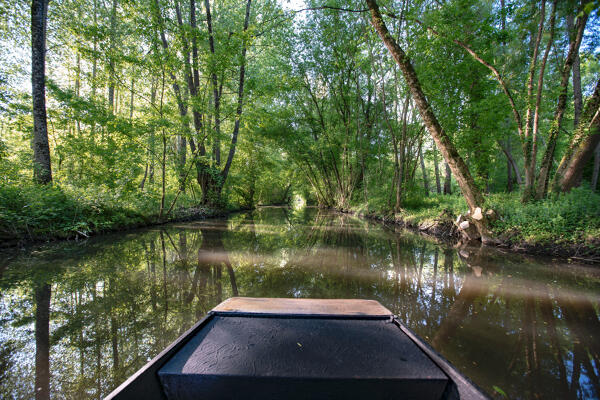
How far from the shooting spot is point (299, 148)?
64.6 ft

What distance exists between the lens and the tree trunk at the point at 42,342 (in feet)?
4.86

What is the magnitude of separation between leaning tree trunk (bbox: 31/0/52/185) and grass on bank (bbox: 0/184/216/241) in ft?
2.61

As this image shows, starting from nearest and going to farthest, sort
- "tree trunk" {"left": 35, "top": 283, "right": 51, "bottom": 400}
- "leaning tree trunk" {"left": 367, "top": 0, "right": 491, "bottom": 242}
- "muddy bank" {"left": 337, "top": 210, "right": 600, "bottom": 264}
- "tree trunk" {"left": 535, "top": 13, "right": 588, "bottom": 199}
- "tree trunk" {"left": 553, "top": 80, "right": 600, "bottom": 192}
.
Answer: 1. "tree trunk" {"left": 35, "top": 283, "right": 51, "bottom": 400}
2. "muddy bank" {"left": 337, "top": 210, "right": 600, "bottom": 264}
3. "tree trunk" {"left": 553, "top": 80, "right": 600, "bottom": 192}
4. "tree trunk" {"left": 535, "top": 13, "right": 588, "bottom": 199}
5. "leaning tree trunk" {"left": 367, "top": 0, "right": 491, "bottom": 242}

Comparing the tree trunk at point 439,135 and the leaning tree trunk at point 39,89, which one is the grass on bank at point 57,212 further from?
the tree trunk at point 439,135

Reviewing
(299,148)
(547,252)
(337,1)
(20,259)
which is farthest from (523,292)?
(299,148)

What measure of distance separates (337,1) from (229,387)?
16419 mm

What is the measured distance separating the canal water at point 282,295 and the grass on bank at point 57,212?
93 centimetres

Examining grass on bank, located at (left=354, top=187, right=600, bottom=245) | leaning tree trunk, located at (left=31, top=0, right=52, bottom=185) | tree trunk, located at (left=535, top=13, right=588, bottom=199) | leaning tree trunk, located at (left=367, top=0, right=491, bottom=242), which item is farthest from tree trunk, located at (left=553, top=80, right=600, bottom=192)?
leaning tree trunk, located at (left=31, top=0, right=52, bottom=185)

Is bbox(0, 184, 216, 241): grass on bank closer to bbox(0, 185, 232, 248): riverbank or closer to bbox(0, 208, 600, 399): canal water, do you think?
bbox(0, 185, 232, 248): riverbank

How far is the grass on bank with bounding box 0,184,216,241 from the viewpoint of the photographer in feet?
18.0

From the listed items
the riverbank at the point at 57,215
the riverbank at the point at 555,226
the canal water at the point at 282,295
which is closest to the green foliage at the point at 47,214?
the riverbank at the point at 57,215

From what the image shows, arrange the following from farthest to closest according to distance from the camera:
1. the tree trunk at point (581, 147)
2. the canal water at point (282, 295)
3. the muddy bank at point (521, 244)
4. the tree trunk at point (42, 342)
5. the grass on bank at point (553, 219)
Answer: the tree trunk at point (581, 147) → the grass on bank at point (553, 219) → the muddy bank at point (521, 244) → the canal water at point (282, 295) → the tree trunk at point (42, 342)

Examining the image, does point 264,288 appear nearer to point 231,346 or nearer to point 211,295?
point 211,295

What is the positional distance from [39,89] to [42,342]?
821 centimetres
